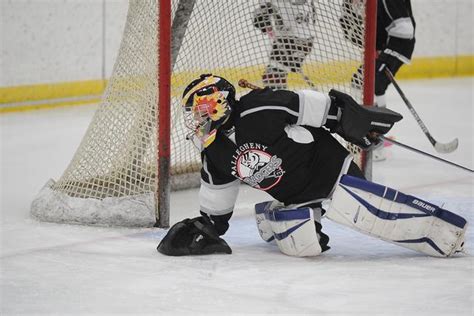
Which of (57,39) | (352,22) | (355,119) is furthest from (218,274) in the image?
(57,39)

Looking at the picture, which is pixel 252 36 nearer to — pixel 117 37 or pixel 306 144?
pixel 306 144

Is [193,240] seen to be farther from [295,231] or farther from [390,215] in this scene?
[390,215]

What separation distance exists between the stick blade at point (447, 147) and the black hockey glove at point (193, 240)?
2118 millimetres

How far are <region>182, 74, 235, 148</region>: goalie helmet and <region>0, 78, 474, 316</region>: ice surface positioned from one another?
0.42m

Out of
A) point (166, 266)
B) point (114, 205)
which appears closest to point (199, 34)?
point (114, 205)

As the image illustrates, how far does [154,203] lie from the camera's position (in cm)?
387

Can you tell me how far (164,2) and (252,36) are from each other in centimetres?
70

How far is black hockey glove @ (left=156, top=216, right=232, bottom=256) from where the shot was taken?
344 cm

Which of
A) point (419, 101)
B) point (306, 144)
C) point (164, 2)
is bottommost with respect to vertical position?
point (419, 101)

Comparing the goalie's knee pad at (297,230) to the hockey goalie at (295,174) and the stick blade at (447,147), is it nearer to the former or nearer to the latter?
the hockey goalie at (295,174)

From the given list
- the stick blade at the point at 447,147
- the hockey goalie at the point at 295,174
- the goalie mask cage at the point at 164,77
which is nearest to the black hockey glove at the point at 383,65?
the stick blade at the point at 447,147

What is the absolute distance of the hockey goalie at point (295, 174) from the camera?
10.8 feet

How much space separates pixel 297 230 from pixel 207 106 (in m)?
0.47

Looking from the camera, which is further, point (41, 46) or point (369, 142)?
point (41, 46)
